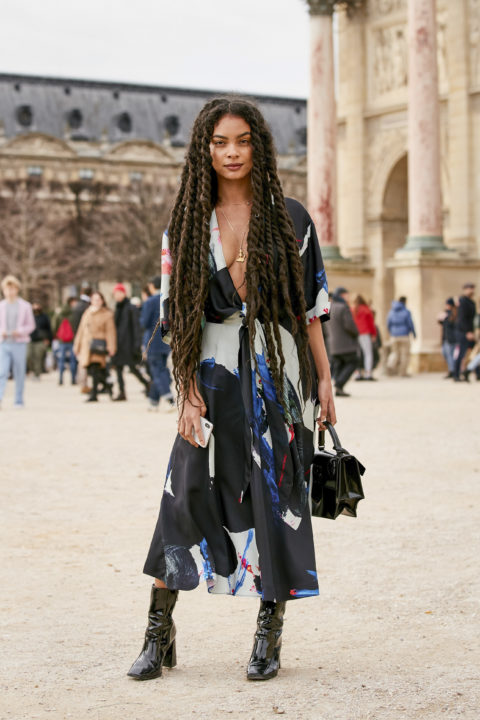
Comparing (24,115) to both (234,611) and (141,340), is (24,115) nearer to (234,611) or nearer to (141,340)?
(141,340)

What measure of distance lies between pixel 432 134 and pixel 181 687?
24.6 meters

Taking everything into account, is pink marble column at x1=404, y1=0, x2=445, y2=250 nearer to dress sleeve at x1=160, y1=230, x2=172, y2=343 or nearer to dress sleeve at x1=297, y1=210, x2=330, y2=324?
dress sleeve at x1=297, y1=210, x2=330, y2=324

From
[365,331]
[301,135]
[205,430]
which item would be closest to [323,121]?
[365,331]

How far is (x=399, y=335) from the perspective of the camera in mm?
25891

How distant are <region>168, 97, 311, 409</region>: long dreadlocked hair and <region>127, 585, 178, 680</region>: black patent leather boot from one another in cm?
69

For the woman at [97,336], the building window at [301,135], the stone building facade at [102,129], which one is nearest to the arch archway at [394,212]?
the woman at [97,336]

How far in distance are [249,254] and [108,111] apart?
332ft

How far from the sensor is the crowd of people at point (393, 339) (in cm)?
1931

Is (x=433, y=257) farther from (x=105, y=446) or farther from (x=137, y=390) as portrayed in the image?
(x=105, y=446)

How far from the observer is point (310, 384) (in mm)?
4570

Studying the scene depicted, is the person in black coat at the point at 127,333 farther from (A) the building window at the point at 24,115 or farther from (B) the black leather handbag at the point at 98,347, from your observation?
(A) the building window at the point at 24,115

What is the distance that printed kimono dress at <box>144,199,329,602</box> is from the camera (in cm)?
441

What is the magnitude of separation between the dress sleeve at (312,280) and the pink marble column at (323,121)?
88.8 ft

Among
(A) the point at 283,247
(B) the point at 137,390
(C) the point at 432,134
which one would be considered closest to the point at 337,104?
(C) the point at 432,134
